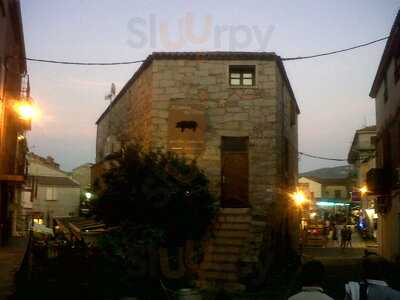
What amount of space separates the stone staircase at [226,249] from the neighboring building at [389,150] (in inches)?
201

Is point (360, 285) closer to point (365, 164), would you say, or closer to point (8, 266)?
point (8, 266)

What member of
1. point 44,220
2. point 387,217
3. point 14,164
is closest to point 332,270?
point 387,217

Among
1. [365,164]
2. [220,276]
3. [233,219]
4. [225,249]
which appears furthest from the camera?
[365,164]

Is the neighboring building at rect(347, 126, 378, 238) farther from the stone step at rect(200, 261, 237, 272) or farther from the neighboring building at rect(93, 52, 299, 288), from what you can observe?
the stone step at rect(200, 261, 237, 272)

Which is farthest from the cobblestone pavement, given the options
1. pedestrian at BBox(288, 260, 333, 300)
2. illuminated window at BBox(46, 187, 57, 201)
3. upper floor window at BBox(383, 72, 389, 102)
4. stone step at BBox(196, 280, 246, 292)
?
illuminated window at BBox(46, 187, 57, 201)

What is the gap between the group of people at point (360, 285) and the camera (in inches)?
161

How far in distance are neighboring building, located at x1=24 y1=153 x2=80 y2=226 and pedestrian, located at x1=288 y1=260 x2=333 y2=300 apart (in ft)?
158

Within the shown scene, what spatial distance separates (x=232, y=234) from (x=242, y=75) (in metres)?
5.94

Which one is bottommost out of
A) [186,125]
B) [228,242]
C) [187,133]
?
[228,242]

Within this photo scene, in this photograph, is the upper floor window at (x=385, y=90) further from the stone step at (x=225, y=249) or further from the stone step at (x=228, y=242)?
the stone step at (x=225, y=249)

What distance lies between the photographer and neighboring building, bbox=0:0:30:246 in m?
15.9

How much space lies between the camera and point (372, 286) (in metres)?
4.19

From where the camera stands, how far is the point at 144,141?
57.7 feet

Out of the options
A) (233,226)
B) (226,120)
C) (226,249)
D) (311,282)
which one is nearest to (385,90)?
(226,120)
